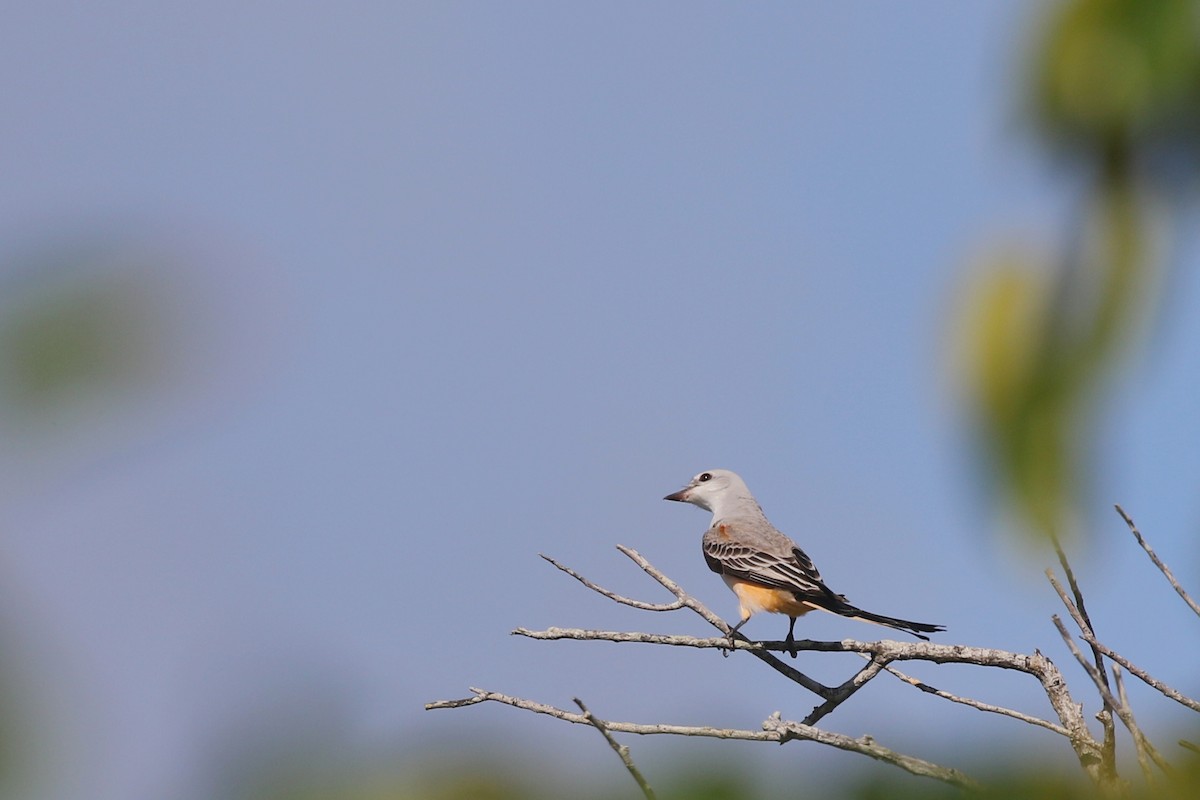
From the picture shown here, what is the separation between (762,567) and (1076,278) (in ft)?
30.6

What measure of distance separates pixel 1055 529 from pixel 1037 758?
445 mm

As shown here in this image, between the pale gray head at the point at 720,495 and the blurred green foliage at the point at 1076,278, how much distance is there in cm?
1090

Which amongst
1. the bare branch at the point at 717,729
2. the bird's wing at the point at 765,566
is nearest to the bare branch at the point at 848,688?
the bare branch at the point at 717,729

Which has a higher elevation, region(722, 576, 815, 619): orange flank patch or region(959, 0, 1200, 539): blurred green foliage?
region(959, 0, 1200, 539): blurred green foliage

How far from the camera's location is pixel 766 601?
9.89 m

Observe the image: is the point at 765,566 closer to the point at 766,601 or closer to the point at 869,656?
the point at 766,601

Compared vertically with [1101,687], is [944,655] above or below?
below

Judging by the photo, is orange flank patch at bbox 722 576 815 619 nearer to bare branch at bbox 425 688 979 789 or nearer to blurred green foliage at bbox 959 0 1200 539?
bare branch at bbox 425 688 979 789

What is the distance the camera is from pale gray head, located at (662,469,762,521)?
40.2 ft

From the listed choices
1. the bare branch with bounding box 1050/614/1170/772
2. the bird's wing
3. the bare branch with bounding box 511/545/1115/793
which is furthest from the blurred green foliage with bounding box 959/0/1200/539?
the bird's wing

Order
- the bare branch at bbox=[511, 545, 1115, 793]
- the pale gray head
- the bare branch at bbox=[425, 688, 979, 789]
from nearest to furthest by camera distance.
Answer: the bare branch at bbox=[425, 688, 979, 789]
the bare branch at bbox=[511, 545, 1115, 793]
the pale gray head

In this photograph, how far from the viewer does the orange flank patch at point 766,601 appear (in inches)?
380

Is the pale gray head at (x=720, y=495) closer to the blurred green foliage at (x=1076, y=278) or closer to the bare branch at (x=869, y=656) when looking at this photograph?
the bare branch at (x=869, y=656)

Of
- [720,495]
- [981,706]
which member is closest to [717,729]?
[981,706]
